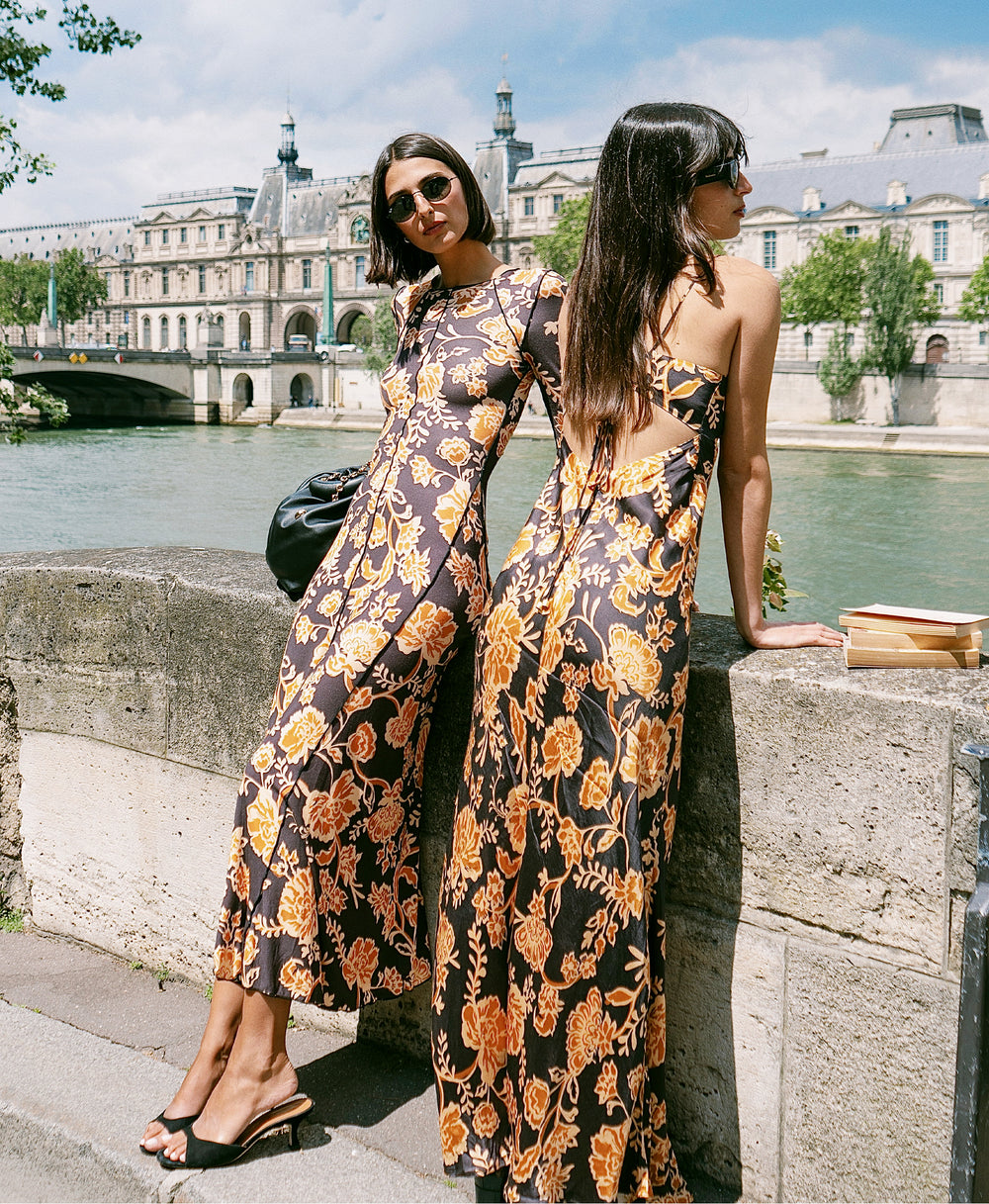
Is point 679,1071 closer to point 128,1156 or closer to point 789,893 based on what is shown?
point 789,893

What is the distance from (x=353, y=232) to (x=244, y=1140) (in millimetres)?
69124

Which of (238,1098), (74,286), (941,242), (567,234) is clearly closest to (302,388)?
(567,234)

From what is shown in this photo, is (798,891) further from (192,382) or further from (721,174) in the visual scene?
(192,382)

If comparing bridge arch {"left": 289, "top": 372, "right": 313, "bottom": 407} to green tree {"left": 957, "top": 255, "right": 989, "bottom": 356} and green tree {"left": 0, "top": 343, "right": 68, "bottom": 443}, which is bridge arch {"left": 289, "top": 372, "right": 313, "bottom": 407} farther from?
green tree {"left": 0, "top": 343, "right": 68, "bottom": 443}

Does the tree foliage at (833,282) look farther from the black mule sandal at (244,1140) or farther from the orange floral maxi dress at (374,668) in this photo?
the black mule sandal at (244,1140)

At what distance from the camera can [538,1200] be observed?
1564 millimetres

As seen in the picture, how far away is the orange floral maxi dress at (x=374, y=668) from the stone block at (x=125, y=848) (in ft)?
1.41

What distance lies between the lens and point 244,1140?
→ 5.71 feet

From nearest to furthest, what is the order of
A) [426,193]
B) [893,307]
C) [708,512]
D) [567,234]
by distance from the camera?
[426,193] → [708,512] → [893,307] → [567,234]

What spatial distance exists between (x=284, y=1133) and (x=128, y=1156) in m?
0.21

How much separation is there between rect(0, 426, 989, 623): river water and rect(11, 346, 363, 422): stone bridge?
10805 mm

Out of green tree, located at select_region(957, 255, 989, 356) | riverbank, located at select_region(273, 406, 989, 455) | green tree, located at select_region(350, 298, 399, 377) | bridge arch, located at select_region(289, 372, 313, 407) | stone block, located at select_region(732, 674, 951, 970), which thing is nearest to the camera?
stone block, located at select_region(732, 674, 951, 970)

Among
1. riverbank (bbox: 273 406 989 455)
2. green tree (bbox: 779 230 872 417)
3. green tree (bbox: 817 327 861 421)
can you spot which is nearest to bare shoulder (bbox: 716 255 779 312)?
riverbank (bbox: 273 406 989 455)

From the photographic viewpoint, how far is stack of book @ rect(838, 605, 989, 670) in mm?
1519
